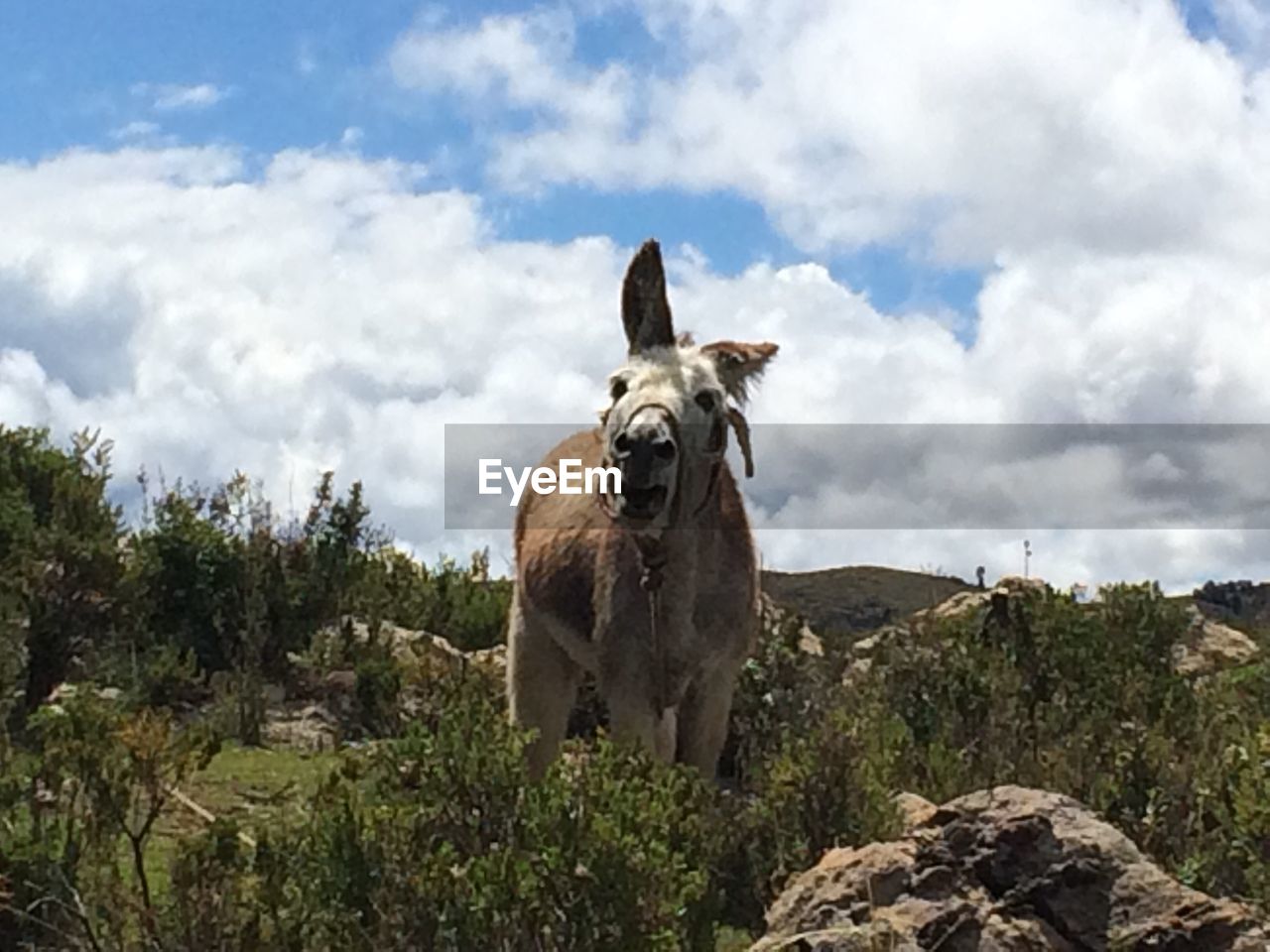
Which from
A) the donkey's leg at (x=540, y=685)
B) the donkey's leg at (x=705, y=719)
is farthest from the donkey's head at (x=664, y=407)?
the donkey's leg at (x=540, y=685)

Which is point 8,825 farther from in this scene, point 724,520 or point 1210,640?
point 1210,640

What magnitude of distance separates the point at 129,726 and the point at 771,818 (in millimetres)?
2740

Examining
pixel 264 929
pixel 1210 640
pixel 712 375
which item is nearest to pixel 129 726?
pixel 264 929

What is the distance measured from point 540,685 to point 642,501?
1.74 metres

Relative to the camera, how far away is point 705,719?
6605 mm

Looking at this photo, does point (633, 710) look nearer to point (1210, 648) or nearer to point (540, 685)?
point (540, 685)

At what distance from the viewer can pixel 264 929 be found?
185 inches

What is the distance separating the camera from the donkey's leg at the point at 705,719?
6590 mm

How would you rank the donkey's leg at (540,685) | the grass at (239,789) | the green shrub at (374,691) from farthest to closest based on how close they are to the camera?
1. the green shrub at (374,691)
2. the grass at (239,789)
3. the donkey's leg at (540,685)

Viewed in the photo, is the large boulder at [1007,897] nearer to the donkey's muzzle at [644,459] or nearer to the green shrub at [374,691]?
the donkey's muzzle at [644,459]

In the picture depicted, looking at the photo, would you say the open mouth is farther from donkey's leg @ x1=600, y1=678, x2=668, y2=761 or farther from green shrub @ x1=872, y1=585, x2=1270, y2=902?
green shrub @ x1=872, y1=585, x2=1270, y2=902

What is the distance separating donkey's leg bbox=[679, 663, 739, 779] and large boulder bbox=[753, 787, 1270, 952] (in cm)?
184

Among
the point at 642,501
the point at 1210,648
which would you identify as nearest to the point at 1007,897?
the point at 642,501

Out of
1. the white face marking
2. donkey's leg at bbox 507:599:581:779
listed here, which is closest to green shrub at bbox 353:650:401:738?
donkey's leg at bbox 507:599:581:779
